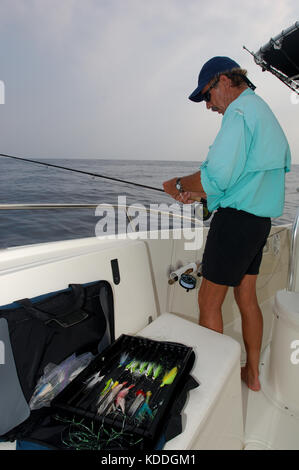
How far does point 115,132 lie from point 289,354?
29.8 feet

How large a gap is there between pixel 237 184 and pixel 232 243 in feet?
0.78

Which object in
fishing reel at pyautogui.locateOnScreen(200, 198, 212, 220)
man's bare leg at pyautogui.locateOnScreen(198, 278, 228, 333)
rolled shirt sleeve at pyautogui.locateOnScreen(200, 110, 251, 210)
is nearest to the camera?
rolled shirt sleeve at pyautogui.locateOnScreen(200, 110, 251, 210)

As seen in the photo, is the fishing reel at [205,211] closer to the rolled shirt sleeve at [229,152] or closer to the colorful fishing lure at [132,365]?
the rolled shirt sleeve at [229,152]

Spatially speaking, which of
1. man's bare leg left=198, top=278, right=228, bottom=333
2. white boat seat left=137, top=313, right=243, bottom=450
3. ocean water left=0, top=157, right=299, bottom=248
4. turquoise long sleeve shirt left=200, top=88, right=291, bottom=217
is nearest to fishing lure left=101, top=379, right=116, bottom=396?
white boat seat left=137, top=313, right=243, bottom=450

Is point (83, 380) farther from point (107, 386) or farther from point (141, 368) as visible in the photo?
point (141, 368)

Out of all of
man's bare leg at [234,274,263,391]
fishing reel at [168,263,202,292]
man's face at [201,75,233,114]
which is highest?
man's face at [201,75,233,114]

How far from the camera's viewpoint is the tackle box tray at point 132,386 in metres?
0.60

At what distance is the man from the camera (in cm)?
92

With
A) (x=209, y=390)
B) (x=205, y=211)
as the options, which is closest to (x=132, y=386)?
(x=209, y=390)

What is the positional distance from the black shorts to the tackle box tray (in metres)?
0.37

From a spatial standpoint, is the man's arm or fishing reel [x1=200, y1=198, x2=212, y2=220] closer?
the man's arm

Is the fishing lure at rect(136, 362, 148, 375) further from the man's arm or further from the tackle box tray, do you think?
the man's arm

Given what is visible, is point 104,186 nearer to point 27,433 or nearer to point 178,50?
point 178,50

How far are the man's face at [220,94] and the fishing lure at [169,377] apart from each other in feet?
3.45
